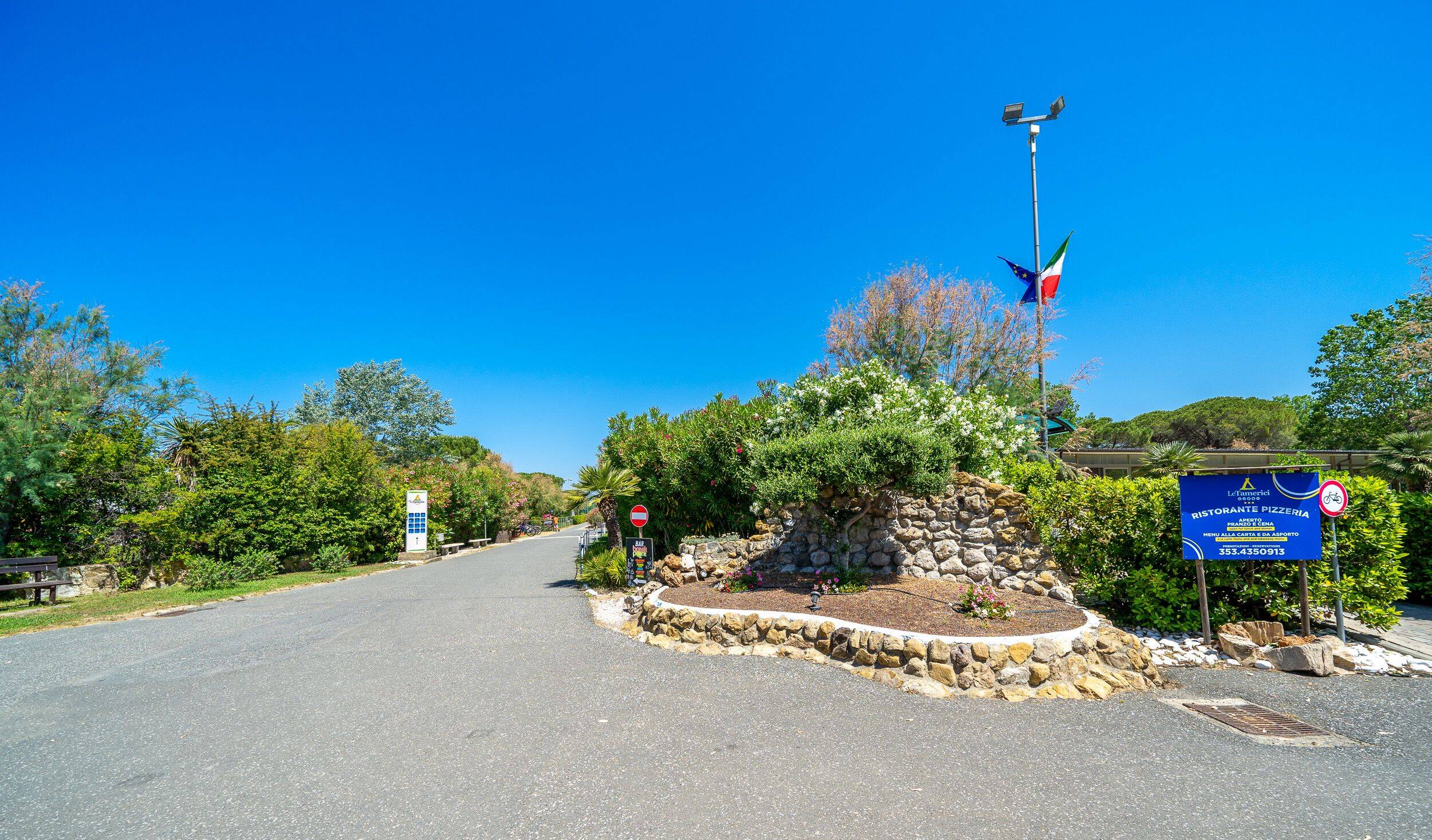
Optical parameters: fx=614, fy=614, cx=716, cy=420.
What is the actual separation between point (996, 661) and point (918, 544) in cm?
328

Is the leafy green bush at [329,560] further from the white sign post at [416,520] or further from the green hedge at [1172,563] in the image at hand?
the green hedge at [1172,563]

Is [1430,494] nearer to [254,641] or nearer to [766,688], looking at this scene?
[766,688]

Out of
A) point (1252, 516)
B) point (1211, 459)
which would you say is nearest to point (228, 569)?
point (1252, 516)

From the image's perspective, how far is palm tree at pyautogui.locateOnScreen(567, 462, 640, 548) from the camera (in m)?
12.3

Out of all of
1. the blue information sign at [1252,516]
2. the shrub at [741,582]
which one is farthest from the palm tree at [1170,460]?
the shrub at [741,582]

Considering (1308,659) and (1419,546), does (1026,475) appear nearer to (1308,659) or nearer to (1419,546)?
(1308,659)

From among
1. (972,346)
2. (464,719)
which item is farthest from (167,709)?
(972,346)

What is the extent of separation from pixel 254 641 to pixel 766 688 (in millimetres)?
7001

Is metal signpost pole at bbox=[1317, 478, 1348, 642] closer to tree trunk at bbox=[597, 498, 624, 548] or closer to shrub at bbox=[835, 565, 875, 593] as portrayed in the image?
shrub at bbox=[835, 565, 875, 593]

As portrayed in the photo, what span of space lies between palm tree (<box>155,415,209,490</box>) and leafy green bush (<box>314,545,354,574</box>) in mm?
3669

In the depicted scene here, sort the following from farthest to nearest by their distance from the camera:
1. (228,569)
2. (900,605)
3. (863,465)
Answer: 1. (228,569)
2. (863,465)
3. (900,605)

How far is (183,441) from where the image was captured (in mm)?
16562

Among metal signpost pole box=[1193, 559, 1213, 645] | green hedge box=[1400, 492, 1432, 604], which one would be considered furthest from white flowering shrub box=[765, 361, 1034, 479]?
green hedge box=[1400, 492, 1432, 604]

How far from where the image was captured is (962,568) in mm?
8547
